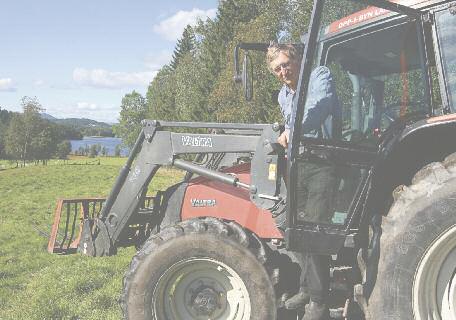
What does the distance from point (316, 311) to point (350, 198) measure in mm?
865

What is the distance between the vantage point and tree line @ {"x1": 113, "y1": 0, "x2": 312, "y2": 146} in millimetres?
29828

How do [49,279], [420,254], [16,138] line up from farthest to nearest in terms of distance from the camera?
[16,138] → [49,279] → [420,254]

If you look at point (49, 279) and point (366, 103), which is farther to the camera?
point (49, 279)

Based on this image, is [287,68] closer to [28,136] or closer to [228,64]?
[228,64]

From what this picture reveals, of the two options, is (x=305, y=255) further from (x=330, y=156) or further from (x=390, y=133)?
(x=390, y=133)

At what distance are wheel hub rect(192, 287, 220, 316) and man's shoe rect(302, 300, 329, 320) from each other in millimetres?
757

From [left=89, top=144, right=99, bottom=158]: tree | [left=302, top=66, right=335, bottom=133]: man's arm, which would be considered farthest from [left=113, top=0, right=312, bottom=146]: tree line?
[left=89, top=144, right=99, bottom=158]: tree

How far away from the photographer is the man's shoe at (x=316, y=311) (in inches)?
164

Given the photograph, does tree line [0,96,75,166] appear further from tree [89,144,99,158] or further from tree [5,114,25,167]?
tree [89,144,99,158]

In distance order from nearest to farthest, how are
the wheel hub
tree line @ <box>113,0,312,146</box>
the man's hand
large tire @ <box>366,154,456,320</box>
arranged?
large tire @ <box>366,154,456,320</box>
the man's hand
the wheel hub
tree line @ <box>113,0,312,146</box>

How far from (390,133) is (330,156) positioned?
47cm

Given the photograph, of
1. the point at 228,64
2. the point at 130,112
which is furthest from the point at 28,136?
the point at 228,64

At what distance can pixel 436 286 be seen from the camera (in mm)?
3656

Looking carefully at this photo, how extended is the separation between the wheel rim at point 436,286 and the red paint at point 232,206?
1303 millimetres
